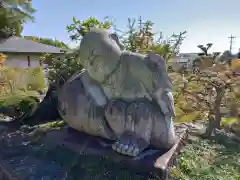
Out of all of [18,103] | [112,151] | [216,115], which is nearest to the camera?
[112,151]

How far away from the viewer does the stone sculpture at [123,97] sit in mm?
2135

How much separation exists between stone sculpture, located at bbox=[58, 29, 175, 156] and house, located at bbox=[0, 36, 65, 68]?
533 inches

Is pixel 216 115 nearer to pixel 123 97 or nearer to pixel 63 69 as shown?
pixel 123 97

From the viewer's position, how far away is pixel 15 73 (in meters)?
4.87

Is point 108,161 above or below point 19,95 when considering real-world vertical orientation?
below

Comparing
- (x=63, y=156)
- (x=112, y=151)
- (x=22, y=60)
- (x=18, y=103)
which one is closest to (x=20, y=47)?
(x=22, y=60)

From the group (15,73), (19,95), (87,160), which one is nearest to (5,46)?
(15,73)

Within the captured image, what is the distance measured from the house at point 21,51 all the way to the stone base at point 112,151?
13333 millimetres

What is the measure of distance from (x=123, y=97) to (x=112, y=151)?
0.49 meters

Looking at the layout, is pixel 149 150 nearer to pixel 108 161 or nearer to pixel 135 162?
pixel 135 162

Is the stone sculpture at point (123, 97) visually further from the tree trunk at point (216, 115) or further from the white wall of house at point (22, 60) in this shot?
the white wall of house at point (22, 60)

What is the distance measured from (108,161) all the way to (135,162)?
0.26m

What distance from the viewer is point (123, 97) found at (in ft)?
7.41

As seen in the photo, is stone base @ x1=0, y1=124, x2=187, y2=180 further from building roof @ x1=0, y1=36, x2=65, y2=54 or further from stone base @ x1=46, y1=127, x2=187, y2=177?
building roof @ x1=0, y1=36, x2=65, y2=54
